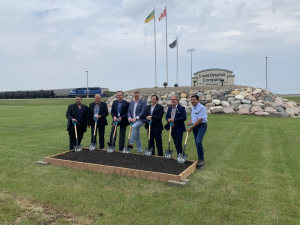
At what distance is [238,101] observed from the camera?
2192 centimetres

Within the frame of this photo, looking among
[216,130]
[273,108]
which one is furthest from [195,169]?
[273,108]

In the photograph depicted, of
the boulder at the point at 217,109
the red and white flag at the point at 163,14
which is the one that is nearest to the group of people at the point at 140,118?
the boulder at the point at 217,109

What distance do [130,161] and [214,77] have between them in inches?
1228

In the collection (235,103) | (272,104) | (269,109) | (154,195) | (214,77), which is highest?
(214,77)

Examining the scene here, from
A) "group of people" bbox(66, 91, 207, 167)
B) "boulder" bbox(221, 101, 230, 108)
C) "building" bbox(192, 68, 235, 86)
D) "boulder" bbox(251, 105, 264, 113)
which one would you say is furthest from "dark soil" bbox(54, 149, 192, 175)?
"building" bbox(192, 68, 235, 86)

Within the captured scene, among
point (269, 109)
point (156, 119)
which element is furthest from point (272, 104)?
point (156, 119)

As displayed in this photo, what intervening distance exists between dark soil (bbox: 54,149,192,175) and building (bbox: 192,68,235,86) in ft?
99.0

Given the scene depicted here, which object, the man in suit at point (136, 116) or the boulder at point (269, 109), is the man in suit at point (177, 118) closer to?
the man in suit at point (136, 116)

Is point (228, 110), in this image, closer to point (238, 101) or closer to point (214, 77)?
point (238, 101)

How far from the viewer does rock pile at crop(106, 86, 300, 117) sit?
20156 millimetres

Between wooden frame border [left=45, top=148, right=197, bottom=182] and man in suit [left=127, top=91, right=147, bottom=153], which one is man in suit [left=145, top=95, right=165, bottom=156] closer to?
man in suit [left=127, top=91, right=147, bottom=153]

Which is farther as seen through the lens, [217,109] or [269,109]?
[217,109]

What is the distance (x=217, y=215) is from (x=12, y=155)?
6402 millimetres

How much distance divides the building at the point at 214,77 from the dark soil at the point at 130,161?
3018cm
